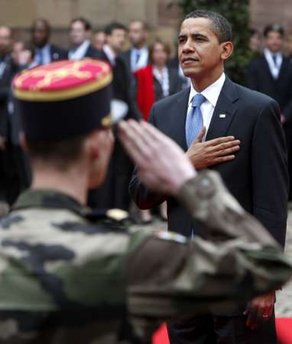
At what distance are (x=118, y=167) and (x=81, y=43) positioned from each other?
157 cm

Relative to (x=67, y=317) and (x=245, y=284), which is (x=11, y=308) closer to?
(x=67, y=317)

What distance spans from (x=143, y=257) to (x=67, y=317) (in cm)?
22

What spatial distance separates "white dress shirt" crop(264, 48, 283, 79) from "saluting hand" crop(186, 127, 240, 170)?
24.6 ft

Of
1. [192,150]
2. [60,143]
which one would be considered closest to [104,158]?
[60,143]

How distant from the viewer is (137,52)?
11.9 m

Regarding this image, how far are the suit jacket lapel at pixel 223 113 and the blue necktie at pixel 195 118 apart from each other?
0.29 ft

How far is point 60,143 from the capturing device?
99.3 inches

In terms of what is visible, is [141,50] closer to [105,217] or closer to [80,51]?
[80,51]

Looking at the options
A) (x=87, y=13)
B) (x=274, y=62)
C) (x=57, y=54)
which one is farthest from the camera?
(x=87, y=13)

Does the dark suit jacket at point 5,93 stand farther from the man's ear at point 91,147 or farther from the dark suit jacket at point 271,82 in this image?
the man's ear at point 91,147

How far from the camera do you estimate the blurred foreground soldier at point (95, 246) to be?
2.41 m

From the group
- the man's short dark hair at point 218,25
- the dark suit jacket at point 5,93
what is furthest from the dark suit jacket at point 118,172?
the man's short dark hair at point 218,25

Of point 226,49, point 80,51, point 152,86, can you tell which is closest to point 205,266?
point 226,49

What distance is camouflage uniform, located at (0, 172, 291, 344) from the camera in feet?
7.88
